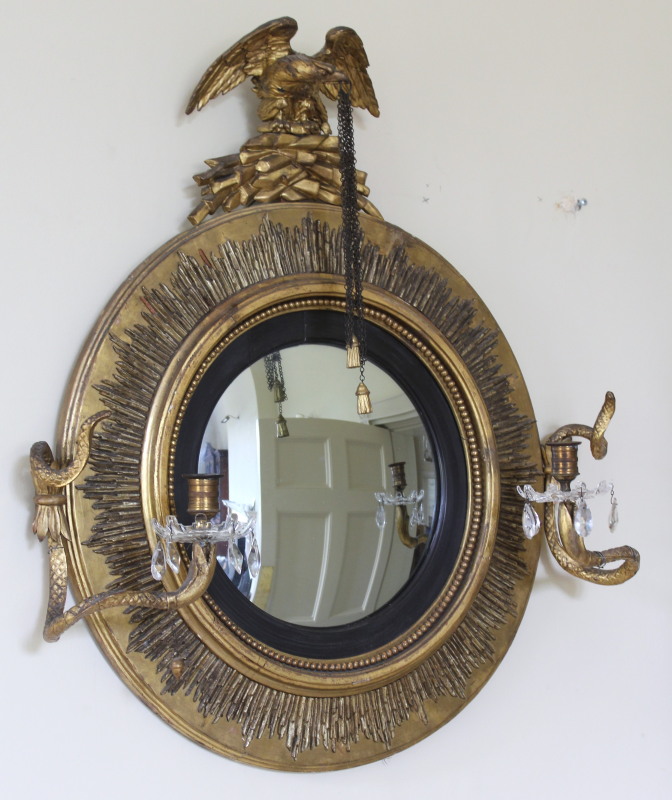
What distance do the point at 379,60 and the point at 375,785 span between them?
0.97 metres

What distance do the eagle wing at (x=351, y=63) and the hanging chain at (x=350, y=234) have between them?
40mm

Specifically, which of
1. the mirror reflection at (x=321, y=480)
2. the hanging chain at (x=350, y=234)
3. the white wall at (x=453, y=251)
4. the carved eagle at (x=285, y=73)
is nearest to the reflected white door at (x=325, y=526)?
the mirror reflection at (x=321, y=480)

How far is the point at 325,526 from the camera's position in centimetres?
111

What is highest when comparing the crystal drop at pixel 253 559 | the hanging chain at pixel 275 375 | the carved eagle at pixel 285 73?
the carved eagle at pixel 285 73

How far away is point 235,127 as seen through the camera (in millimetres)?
1155

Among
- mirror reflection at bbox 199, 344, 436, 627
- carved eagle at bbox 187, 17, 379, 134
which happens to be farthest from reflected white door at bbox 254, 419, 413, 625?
carved eagle at bbox 187, 17, 379, 134

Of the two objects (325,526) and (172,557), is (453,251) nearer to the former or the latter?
(325,526)

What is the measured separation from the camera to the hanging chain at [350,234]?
111 centimetres

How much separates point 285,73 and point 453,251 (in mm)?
352

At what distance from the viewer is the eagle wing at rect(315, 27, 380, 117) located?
1.13 meters

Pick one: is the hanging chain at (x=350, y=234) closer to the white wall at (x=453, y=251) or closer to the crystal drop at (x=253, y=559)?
the white wall at (x=453, y=251)

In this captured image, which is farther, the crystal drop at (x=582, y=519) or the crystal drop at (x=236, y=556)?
the crystal drop at (x=582, y=519)

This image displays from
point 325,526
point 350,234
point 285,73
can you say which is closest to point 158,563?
point 325,526

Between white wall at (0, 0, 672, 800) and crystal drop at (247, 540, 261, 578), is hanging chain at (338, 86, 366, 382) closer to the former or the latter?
white wall at (0, 0, 672, 800)
